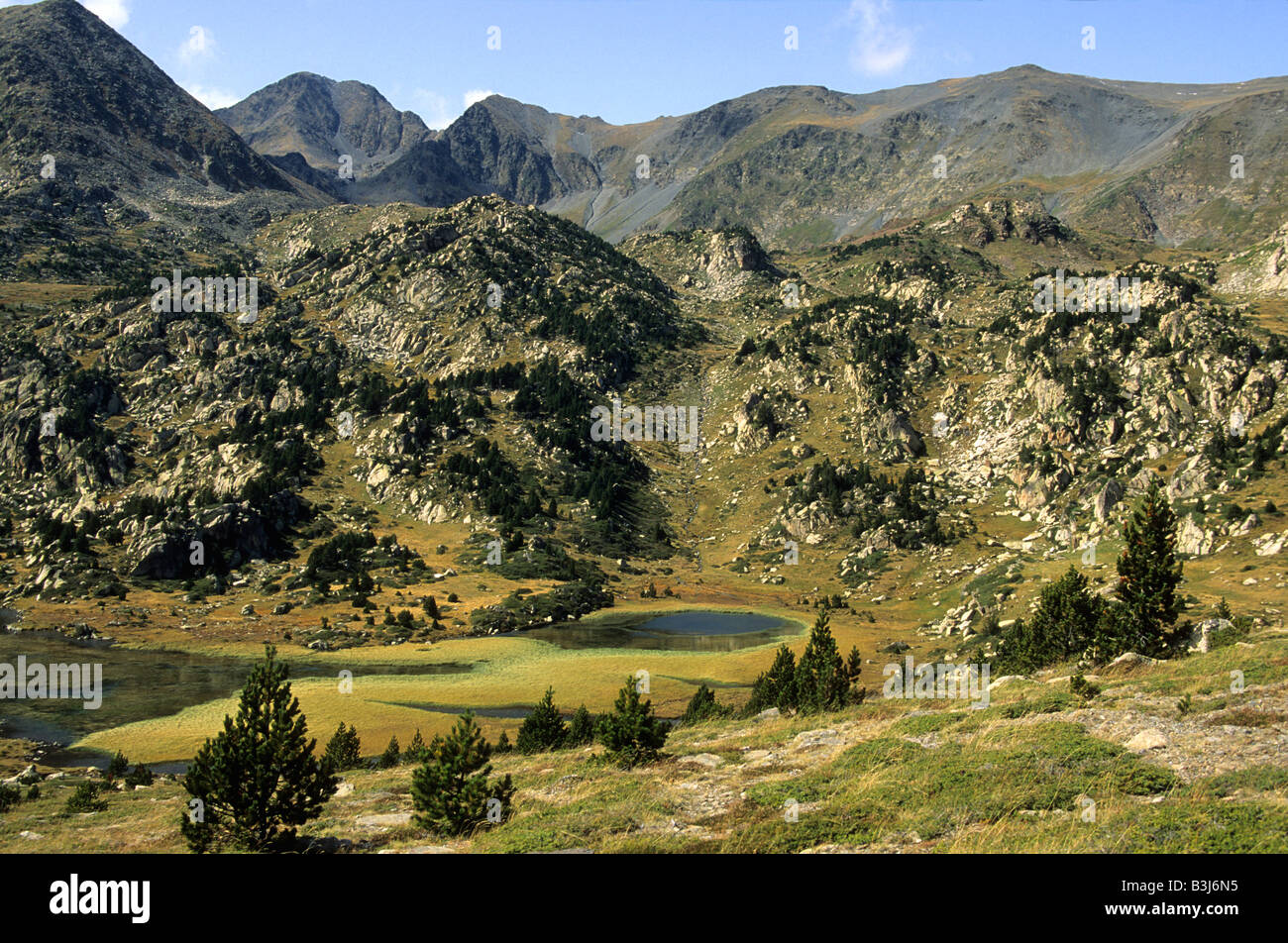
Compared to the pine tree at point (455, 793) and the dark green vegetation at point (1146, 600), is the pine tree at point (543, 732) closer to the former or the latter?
the pine tree at point (455, 793)

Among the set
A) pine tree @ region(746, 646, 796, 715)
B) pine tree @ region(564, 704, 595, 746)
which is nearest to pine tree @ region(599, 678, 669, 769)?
pine tree @ region(564, 704, 595, 746)

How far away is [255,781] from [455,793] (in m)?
6.31

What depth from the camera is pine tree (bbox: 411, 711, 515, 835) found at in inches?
891

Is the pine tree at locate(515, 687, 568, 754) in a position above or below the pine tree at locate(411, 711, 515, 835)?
below

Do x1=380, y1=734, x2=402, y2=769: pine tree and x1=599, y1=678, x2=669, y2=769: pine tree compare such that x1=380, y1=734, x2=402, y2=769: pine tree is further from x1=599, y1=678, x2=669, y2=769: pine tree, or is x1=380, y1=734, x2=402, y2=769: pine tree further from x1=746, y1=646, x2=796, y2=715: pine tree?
x1=746, y1=646, x2=796, y2=715: pine tree

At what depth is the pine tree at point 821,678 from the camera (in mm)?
40844

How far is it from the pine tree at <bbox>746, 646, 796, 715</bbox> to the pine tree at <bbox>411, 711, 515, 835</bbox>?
24464 millimetres

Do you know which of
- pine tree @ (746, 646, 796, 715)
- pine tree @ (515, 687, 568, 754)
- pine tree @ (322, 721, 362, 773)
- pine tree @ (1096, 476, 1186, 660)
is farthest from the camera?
pine tree @ (746, 646, 796, 715)

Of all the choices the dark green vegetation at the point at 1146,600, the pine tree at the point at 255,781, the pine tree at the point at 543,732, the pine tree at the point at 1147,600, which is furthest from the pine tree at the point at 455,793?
the pine tree at the point at 1147,600

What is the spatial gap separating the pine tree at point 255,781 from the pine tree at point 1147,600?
39.0 meters

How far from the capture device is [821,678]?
41.8 m
